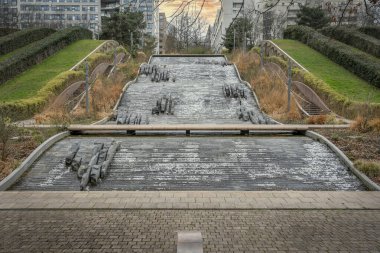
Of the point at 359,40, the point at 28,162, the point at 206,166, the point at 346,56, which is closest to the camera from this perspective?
the point at 28,162

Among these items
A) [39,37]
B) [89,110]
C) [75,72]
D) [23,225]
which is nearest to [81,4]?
[39,37]

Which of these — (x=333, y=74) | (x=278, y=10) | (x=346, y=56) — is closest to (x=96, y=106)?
(x=333, y=74)

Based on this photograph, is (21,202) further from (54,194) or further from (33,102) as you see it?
(33,102)

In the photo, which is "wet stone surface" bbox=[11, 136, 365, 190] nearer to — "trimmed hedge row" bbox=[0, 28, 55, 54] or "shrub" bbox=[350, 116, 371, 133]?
"shrub" bbox=[350, 116, 371, 133]

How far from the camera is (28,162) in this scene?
30.2 feet

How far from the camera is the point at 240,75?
25500mm

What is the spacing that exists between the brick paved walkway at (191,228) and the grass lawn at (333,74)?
9941 mm

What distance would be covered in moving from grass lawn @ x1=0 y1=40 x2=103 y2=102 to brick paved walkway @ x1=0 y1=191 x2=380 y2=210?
1253cm

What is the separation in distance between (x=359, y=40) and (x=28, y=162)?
24.3 meters

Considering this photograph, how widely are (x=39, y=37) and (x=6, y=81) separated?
11.6 m

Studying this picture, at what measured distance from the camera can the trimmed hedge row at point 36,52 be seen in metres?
22.3

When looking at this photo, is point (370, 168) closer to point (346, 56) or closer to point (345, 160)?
point (345, 160)

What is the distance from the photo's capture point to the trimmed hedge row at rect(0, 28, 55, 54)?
2771 centimetres

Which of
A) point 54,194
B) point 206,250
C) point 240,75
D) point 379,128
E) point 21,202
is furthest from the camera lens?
point 240,75
